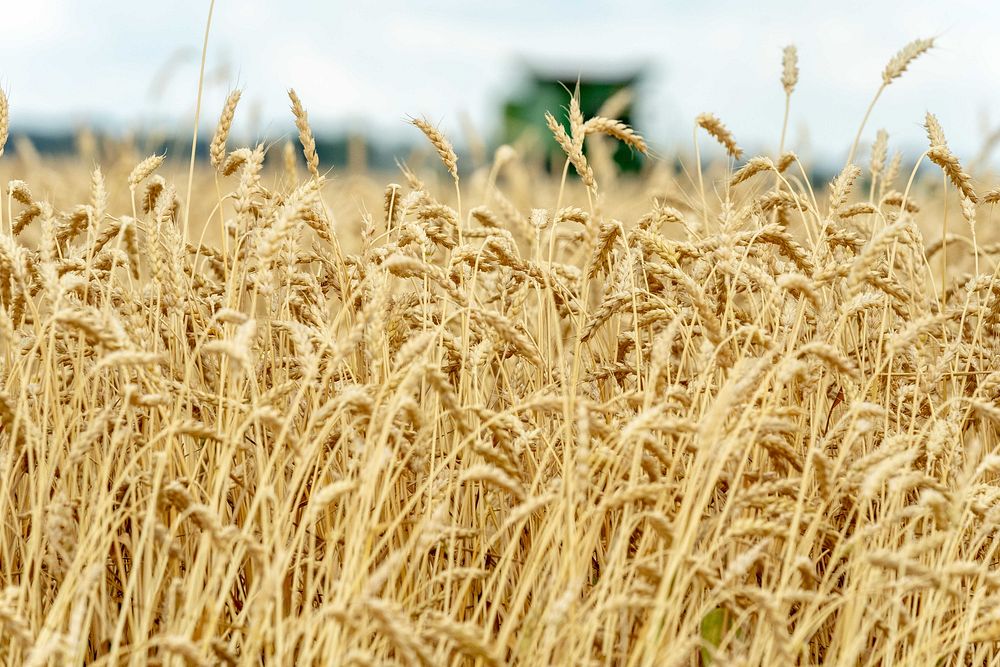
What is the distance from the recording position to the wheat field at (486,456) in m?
1.60

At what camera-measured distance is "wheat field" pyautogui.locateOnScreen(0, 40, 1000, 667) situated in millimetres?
1603

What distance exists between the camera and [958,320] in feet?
9.94

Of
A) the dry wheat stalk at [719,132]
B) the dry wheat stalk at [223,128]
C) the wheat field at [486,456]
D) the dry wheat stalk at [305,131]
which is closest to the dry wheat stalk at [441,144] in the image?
the wheat field at [486,456]

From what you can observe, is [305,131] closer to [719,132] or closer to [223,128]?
[223,128]

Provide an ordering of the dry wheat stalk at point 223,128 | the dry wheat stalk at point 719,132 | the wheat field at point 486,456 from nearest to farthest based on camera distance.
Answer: the wheat field at point 486,456 → the dry wheat stalk at point 223,128 → the dry wheat stalk at point 719,132

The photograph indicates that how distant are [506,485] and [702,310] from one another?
0.56 meters

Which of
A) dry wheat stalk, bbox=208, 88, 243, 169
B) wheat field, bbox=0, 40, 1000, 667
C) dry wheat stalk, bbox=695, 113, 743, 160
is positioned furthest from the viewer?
dry wheat stalk, bbox=695, 113, 743, 160

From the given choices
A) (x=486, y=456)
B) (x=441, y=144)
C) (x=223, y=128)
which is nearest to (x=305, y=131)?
(x=223, y=128)

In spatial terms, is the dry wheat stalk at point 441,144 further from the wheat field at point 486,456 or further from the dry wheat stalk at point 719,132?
the dry wheat stalk at point 719,132

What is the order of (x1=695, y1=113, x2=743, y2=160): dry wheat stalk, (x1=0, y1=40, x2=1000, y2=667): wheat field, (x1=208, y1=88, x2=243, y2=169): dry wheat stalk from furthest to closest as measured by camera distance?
(x1=695, y1=113, x2=743, y2=160): dry wheat stalk
(x1=208, y1=88, x2=243, y2=169): dry wheat stalk
(x1=0, y1=40, x2=1000, y2=667): wheat field

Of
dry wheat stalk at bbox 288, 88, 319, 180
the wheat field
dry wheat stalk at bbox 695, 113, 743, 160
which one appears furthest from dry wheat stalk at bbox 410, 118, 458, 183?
dry wheat stalk at bbox 695, 113, 743, 160

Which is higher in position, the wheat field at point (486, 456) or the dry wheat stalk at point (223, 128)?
the dry wheat stalk at point (223, 128)

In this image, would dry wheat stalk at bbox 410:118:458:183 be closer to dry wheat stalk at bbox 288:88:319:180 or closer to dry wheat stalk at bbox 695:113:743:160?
dry wheat stalk at bbox 288:88:319:180

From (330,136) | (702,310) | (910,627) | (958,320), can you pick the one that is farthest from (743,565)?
(330,136)
